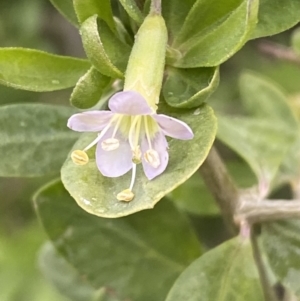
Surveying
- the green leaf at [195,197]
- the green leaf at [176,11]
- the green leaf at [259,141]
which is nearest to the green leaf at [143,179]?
the green leaf at [176,11]

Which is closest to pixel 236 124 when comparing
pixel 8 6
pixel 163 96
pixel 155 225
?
pixel 155 225

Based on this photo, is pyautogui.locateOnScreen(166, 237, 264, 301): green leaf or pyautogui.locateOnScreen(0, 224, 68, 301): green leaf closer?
pyautogui.locateOnScreen(166, 237, 264, 301): green leaf

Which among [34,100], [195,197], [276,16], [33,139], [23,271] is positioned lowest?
[23,271]

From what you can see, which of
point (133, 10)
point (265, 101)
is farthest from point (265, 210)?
point (265, 101)

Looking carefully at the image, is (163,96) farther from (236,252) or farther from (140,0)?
(236,252)

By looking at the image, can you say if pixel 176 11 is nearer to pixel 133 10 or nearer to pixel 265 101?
pixel 133 10

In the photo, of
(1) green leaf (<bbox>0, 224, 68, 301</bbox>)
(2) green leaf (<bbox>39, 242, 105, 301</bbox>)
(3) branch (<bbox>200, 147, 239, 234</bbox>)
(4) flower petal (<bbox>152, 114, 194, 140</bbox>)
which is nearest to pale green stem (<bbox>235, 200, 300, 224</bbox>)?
(3) branch (<bbox>200, 147, 239, 234</bbox>)

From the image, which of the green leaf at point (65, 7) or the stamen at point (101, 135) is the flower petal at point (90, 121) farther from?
the green leaf at point (65, 7)

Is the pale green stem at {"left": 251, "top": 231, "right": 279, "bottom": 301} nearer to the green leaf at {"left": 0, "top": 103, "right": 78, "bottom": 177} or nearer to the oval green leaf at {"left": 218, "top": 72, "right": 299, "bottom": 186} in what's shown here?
the oval green leaf at {"left": 218, "top": 72, "right": 299, "bottom": 186}
